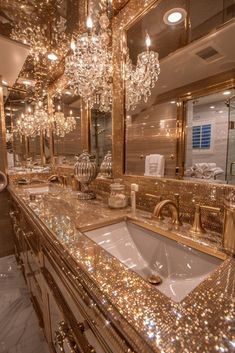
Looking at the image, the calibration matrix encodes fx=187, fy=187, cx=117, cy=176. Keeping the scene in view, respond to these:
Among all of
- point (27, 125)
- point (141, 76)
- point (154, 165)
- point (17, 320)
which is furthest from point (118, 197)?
point (27, 125)

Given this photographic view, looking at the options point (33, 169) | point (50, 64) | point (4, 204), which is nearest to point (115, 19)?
point (50, 64)

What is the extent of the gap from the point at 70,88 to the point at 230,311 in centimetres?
210

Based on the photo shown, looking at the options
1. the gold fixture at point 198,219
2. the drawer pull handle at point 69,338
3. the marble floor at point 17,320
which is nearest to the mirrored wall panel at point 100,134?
the gold fixture at point 198,219

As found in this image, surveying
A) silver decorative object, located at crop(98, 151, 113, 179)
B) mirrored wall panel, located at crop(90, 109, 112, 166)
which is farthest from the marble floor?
mirrored wall panel, located at crop(90, 109, 112, 166)

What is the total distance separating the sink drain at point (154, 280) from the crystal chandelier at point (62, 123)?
1.62 meters

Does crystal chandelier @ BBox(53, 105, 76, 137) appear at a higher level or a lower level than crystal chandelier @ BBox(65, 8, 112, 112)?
lower

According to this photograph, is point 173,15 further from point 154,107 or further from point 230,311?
point 230,311

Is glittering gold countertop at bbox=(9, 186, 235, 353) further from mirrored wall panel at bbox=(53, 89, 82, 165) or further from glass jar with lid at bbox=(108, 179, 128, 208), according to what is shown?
mirrored wall panel at bbox=(53, 89, 82, 165)

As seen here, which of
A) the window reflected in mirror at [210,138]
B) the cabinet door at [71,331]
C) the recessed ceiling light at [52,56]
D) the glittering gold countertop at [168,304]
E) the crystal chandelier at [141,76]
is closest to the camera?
the glittering gold countertop at [168,304]

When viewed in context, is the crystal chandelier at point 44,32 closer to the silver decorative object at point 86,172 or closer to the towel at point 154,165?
the silver decorative object at point 86,172

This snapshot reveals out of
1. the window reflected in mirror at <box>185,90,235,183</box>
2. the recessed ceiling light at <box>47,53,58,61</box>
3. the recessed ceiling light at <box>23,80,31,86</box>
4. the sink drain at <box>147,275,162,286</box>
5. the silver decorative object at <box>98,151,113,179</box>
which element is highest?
the recessed ceiling light at <box>47,53,58,61</box>

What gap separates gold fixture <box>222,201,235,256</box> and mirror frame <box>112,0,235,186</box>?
0.90 feet

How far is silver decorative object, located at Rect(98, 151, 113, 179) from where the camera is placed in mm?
1346

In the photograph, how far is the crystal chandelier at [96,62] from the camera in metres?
1.29
